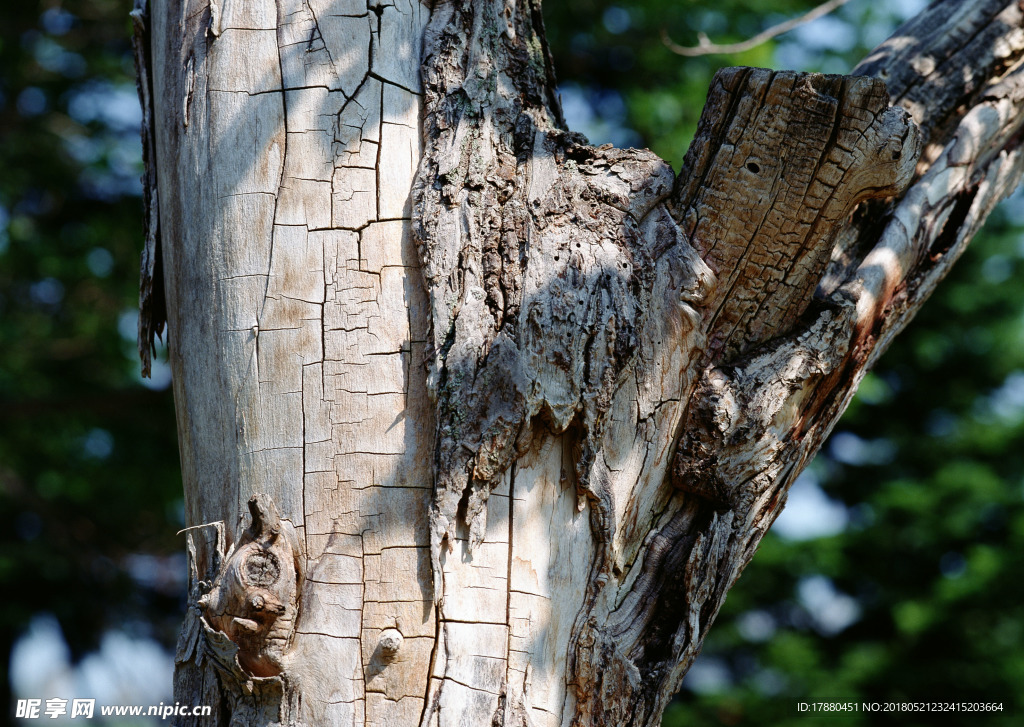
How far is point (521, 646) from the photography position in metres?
1.34

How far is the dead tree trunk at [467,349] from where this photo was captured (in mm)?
1328

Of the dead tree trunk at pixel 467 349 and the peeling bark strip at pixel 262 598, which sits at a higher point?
the dead tree trunk at pixel 467 349

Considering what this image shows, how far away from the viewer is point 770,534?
636 centimetres

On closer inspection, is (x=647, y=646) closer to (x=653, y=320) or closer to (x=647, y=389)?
(x=647, y=389)

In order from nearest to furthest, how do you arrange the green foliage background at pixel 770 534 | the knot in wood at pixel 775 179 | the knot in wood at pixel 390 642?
the knot in wood at pixel 390 642
the knot in wood at pixel 775 179
the green foliage background at pixel 770 534

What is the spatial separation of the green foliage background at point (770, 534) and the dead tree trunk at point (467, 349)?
3.64m

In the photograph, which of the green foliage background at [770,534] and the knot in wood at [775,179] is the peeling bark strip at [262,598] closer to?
the knot in wood at [775,179]

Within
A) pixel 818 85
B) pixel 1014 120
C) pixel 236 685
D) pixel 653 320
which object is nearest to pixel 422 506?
pixel 236 685

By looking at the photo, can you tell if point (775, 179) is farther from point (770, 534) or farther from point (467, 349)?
point (770, 534)

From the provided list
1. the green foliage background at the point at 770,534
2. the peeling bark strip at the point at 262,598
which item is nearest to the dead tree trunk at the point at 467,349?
the peeling bark strip at the point at 262,598

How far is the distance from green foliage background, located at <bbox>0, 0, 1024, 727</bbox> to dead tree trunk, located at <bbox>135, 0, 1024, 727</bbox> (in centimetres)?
364

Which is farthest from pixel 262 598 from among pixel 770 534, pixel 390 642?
pixel 770 534

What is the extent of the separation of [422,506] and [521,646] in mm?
304

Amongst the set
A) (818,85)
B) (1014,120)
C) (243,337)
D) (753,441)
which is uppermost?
(1014,120)
